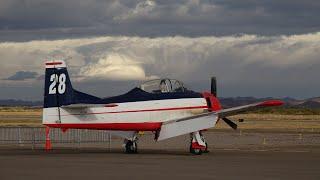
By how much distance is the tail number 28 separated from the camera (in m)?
27.8

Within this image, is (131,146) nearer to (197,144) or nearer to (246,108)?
(197,144)

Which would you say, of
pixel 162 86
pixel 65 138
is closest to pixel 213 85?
pixel 162 86

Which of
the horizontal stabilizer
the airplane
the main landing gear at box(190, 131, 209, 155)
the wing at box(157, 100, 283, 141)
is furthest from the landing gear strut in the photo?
the horizontal stabilizer

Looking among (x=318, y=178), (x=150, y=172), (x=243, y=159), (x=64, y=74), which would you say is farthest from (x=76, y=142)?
(x=318, y=178)

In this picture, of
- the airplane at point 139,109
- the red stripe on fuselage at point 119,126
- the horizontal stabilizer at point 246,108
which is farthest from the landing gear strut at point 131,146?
the horizontal stabilizer at point 246,108

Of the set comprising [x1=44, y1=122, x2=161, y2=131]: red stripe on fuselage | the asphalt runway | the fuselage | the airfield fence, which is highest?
the fuselage

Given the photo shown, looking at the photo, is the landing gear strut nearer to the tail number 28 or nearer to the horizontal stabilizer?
the tail number 28

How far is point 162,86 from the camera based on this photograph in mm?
28281

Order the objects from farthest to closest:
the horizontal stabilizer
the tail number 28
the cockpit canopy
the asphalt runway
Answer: the cockpit canopy
the tail number 28
the horizontal stabilizer
the asphalt runway

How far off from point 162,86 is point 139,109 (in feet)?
4.86

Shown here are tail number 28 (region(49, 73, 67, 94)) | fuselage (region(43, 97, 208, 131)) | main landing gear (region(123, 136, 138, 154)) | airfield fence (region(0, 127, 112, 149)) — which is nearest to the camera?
fuselage (region(43, 97, 208, 131))

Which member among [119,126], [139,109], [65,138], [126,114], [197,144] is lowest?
[65,138]

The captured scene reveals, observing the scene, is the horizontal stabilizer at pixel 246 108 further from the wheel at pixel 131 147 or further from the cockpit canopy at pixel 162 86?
the wheel at pixel 131 147

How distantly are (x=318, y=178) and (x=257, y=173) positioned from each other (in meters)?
1.82
